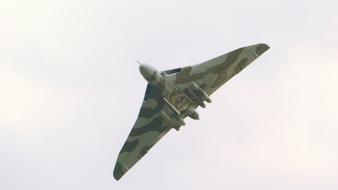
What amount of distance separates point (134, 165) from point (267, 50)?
20001 millimetres

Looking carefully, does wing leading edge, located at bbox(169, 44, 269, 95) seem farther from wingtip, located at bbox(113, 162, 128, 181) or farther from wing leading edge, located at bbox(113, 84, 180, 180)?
wingtip, located at bbox(113, 162, 128, 181)

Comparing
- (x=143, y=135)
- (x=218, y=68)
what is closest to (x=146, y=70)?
(x=218, y=68)

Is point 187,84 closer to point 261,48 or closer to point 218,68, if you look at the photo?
point 218,68

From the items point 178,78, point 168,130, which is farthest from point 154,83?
point 168,130

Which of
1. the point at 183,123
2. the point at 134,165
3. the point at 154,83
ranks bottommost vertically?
the point at 134,165

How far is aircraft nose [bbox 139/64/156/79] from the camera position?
89062 mm

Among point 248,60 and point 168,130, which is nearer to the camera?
point 248,60

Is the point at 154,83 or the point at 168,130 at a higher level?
the point at 154,83

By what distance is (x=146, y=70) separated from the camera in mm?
89000

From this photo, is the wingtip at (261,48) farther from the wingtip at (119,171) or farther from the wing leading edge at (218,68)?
the wingtip at (119,171)

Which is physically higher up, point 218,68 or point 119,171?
point 218,68

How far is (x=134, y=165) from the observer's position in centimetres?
9919

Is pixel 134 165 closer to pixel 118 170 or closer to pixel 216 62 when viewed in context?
pixel 118 170

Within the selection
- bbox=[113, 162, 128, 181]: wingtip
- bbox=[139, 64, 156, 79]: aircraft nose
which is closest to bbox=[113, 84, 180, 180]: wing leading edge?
bbox=[113, 162, 128, 181]: wingtip
